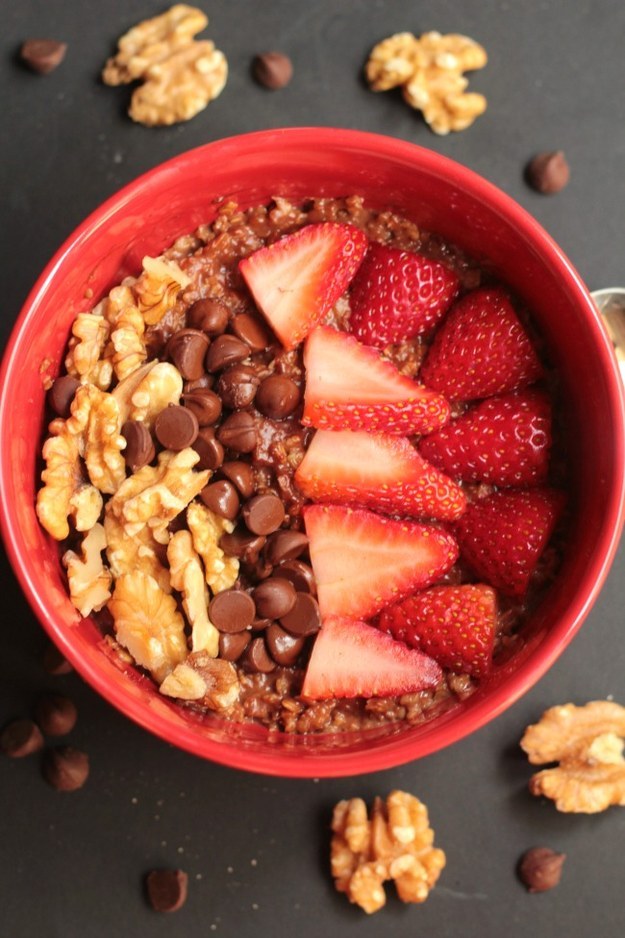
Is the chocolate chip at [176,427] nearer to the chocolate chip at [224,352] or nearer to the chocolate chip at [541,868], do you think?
the chocolate chip at [224,352]

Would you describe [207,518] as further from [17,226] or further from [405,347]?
[17,226]

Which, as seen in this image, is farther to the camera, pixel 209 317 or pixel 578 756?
pixel 578 756

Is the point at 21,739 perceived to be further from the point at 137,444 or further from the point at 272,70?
the point at 272,70

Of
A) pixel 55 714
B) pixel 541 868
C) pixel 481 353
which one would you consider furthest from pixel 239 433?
pixel 541 868

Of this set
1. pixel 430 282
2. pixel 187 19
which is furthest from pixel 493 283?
pixel 187 19

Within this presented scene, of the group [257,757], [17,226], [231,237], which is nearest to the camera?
[257,757]
